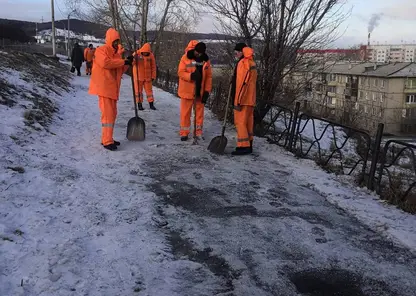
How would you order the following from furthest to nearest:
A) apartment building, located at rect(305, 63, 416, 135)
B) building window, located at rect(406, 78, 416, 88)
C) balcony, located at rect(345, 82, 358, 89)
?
balcony, located at rect(345, 82, 358, 89)
building window, located at rect(406, 78, 416, 88)
apartment building, located at rect(305, 63, 416, 135)

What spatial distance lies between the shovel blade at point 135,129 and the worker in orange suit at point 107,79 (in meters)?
0.70

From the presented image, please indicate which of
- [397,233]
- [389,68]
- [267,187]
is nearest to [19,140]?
[267,187]

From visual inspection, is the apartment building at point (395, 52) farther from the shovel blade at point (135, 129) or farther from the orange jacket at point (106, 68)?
the orange jacket at point (106, 68)

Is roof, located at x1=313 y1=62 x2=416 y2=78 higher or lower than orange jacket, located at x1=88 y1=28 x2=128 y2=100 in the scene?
higher

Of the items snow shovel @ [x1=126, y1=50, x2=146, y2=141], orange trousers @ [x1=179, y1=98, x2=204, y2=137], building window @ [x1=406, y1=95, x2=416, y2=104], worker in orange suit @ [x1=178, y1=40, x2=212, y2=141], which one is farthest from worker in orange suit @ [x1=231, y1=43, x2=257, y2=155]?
building window @ [x1=406, y1=95, x2=416, y2=104]

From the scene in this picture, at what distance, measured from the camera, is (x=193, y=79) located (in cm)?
705

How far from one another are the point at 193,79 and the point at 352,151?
181 inches

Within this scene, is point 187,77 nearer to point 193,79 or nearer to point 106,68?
point 193,79

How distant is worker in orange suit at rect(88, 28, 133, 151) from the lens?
6055 mm

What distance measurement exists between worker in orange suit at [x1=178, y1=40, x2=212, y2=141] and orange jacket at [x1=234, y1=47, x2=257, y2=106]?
2.93 feet

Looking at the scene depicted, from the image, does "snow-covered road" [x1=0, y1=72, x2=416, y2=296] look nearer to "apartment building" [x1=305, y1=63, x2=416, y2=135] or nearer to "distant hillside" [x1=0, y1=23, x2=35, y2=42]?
"apartment building" [x1=305, y1=63, x2=416, y2=135]

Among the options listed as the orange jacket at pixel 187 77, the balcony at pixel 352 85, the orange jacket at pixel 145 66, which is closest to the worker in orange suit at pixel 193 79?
the orange jacket at pixel 187 77

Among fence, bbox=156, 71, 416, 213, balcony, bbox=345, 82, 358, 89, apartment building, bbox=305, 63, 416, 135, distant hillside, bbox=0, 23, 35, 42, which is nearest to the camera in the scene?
fence, bbox=156, 71, 416, 213

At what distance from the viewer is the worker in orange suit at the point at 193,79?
23.2 ft
